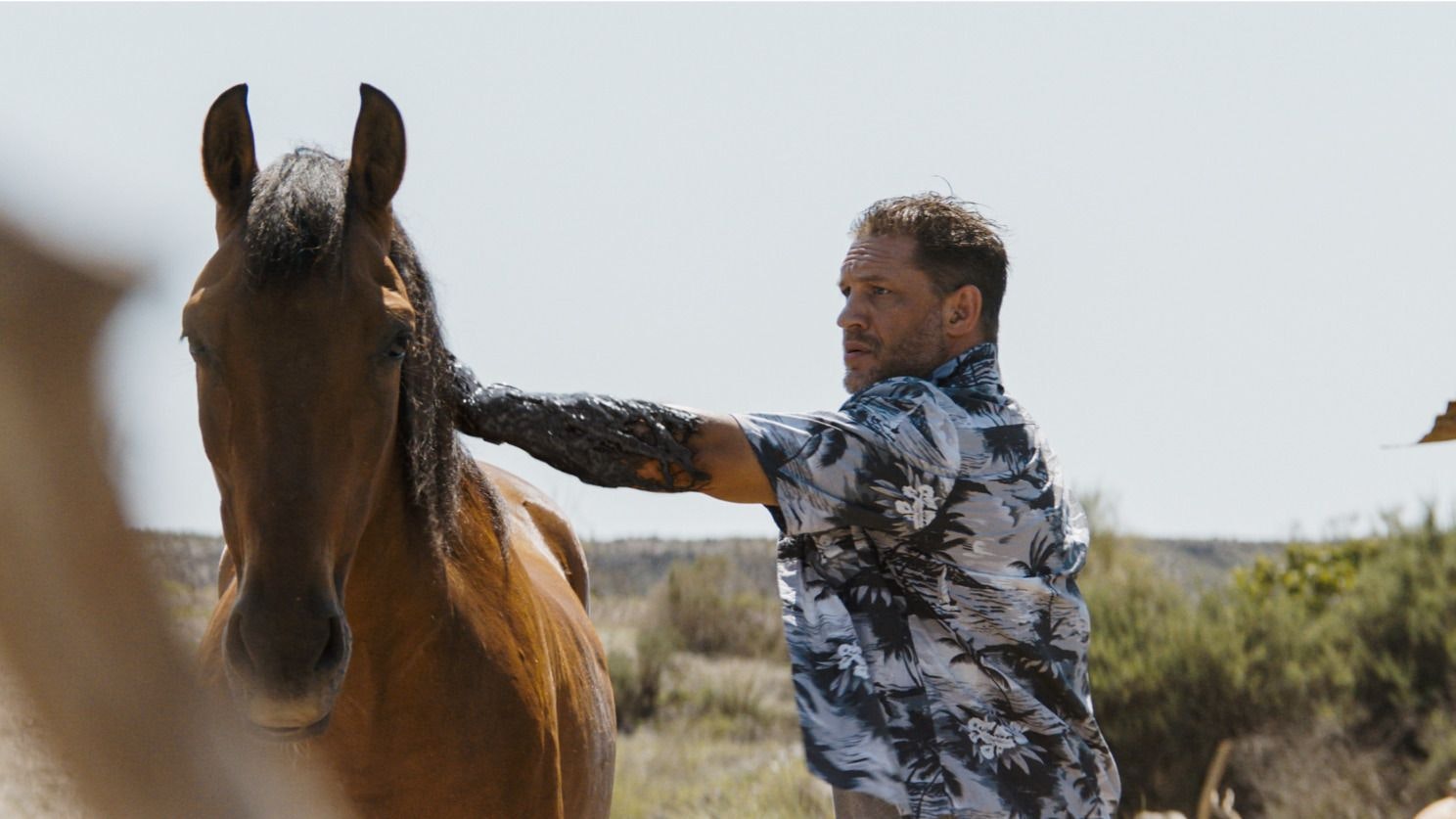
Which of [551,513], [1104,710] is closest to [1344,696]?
[1104,710]

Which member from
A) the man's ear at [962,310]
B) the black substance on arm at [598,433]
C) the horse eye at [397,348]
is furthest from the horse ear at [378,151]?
the man's ear at [962,310]

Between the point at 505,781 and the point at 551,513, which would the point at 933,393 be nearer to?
the point at 505,781

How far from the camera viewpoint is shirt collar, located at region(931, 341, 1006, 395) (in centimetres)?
278

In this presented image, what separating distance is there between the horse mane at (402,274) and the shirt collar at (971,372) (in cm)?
98

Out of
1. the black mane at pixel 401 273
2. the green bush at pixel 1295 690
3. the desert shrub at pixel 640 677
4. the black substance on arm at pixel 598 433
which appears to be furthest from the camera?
the desert shrub at pixel 640 677

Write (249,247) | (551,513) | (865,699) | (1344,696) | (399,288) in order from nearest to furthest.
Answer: (249,247) → (399,288) → (865,699) → (551,513) → (1344,696)

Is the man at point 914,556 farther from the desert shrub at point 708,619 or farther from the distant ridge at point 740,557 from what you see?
the desert shrub at point 708,619

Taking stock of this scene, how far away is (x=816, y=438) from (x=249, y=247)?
101 centimetres

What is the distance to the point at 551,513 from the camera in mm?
5137

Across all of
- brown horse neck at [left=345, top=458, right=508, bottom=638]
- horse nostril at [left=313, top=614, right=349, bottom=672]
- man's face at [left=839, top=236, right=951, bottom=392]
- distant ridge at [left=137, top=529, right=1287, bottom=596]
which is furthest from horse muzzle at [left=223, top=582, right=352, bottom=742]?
distant ridge at [left=137, top=529, right=1287, bottom=596]

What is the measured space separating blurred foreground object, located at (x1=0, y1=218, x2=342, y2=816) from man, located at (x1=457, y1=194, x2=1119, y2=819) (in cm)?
66

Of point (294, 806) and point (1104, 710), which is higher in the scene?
point (294, 806)

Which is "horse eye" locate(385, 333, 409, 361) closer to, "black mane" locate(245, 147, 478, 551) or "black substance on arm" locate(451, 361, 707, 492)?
"black mane" locate(245, 147, 478, 551)

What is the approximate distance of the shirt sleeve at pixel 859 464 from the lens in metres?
2.45
